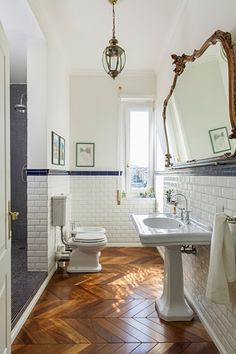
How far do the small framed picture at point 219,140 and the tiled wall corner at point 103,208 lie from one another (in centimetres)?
251

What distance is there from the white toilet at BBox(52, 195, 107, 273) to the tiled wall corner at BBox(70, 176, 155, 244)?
0.97 meters

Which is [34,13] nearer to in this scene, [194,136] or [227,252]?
[194,136]

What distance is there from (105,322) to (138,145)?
2775 mm

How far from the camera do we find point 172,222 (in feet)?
8.39

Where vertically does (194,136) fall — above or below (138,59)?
below

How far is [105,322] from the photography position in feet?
7.17

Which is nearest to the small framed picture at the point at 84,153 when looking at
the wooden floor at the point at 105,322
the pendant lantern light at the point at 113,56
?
the wooden floor at the point at 105,322

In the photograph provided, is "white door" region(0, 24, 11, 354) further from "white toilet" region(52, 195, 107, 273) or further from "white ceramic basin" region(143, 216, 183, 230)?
"white toilet" region(52, 195, 107, 273)

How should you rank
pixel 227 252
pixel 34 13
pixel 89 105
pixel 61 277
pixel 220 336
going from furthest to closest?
pixel 89 105, pixel 61 277, pixel 34 13, pixel 220 336, pixel 227 252

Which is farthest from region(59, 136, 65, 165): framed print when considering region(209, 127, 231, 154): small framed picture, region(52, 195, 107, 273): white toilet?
region(209, 127, 231, 154): small framed picture

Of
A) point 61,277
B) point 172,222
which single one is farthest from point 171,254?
point 61,277

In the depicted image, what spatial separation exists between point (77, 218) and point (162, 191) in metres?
1.40

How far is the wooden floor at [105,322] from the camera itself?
1.88 meters

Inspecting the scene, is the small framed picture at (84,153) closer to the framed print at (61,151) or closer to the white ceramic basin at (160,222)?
the framed print at (61,151)
